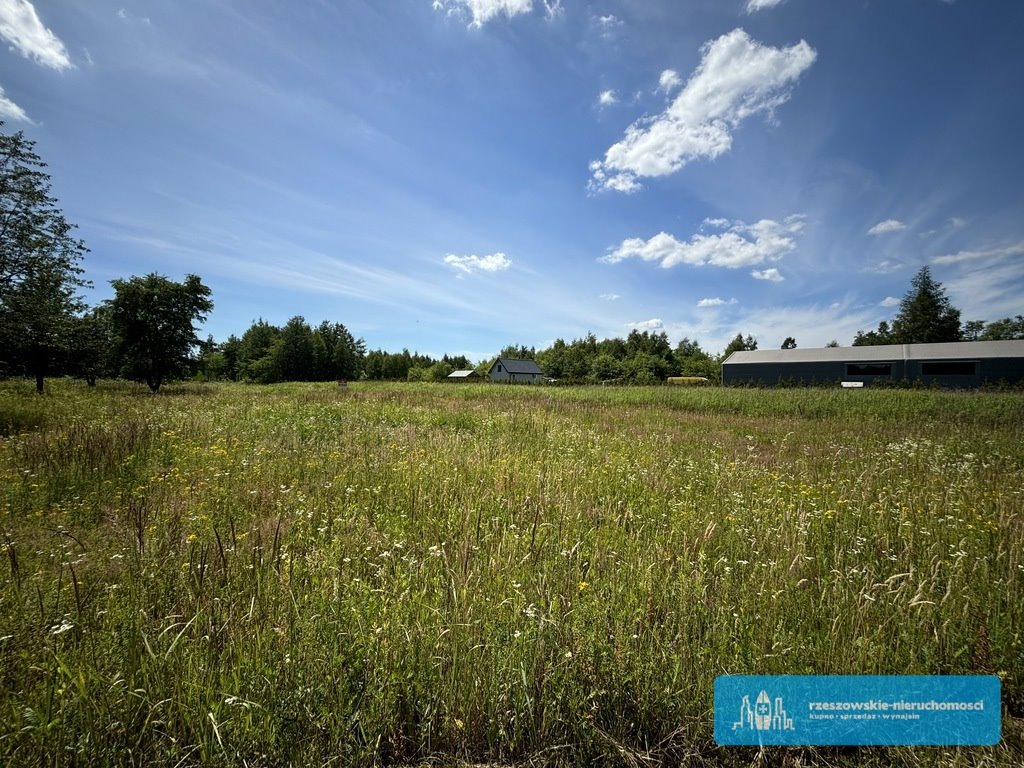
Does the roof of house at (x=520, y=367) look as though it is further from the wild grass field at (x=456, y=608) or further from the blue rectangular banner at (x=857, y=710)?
the blue rectangular banner at (x=857, y=710)

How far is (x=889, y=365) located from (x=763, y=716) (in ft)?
183

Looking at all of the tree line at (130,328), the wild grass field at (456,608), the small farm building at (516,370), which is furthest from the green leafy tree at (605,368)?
the wild grass field at (456,608)

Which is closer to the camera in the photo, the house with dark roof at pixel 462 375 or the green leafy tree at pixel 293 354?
the green leafy tree at pixel 293 354

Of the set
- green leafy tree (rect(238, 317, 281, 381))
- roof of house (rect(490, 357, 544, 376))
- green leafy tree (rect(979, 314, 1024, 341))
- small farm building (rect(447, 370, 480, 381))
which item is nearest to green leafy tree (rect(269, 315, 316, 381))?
green leafy tree (rect(238, 317, 281, 381))

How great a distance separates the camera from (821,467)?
748 centimetres

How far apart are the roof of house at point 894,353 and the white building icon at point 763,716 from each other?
53.2 meters

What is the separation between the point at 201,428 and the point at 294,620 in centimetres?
862

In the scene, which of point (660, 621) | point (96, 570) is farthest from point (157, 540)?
point (660, 621)

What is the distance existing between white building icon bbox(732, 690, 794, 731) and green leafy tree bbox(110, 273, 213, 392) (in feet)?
115

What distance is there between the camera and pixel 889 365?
39.8 meters

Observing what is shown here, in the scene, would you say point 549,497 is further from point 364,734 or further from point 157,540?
point 157,540

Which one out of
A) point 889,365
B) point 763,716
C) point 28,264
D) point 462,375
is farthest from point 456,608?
point 462,375

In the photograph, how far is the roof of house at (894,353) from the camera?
35.9m

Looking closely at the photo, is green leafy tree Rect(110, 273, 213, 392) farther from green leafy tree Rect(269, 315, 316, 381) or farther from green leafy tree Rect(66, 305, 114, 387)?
green leafy tree Rect(269, 315, 316, 381)
